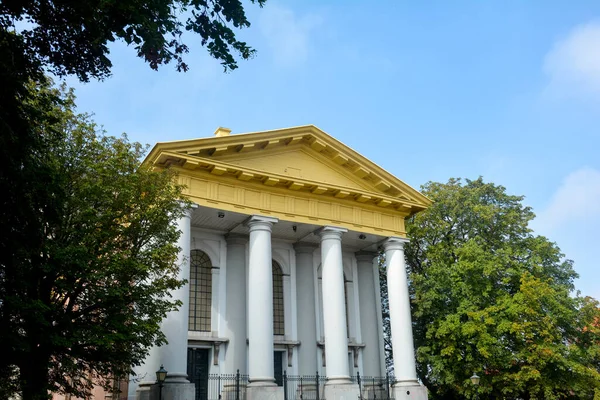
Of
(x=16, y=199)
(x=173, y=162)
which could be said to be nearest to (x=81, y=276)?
(x=16, y=199)

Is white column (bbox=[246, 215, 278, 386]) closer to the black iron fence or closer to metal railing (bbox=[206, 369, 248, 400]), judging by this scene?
the black iron fence

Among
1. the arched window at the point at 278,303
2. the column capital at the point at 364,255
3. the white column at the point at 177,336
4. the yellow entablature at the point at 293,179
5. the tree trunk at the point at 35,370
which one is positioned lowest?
the tree trunk at the point at 35,370

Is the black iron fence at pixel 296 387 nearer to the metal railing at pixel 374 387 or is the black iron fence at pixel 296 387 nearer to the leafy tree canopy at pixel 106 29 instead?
the metal railing at pixel 374 387

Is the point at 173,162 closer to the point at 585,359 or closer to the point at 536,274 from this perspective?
the point at 536,274

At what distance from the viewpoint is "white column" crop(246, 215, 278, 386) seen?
72.7 feet

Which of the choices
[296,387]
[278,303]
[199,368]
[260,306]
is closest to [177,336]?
[260,306]

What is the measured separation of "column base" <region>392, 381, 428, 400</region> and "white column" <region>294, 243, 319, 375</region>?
3.79 metres

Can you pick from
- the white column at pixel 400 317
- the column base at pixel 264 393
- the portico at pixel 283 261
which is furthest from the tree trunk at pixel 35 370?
the white column at pixel 400 317

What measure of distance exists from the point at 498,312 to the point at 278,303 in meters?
11.5

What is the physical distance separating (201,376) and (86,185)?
1237 centimetres

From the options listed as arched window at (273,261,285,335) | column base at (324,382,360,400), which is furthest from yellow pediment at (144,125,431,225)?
column base at (324,382,360,400)

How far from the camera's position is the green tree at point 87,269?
1357 cm

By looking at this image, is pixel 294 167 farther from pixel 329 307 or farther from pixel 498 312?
pixel 498 312

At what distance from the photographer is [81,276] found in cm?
1447
